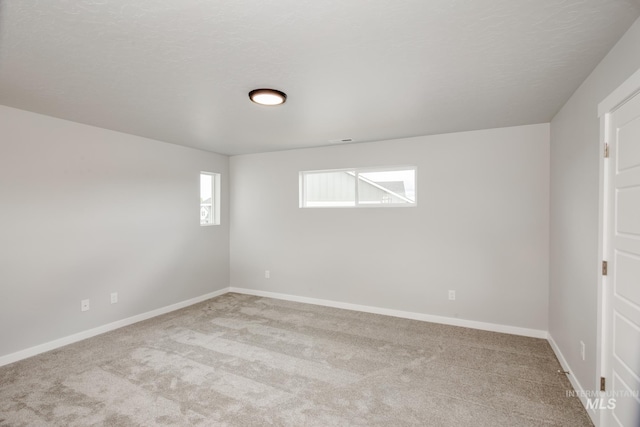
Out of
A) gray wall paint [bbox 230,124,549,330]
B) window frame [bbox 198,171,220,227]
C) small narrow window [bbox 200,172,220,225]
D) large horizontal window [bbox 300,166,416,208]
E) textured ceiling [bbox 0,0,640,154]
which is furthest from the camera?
window frame [bbox 198,171,220,227]

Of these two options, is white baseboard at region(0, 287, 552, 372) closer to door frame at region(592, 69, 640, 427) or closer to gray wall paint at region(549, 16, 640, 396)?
gray wall paint at region(549, 16, 640, 396)

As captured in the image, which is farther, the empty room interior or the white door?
the empty room interior

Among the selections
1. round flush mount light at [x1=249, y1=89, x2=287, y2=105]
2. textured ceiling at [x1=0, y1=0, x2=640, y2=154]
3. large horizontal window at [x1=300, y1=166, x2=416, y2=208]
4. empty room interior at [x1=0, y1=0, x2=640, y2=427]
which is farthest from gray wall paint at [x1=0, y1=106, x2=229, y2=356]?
round flush mount light at [x1=249, y1=89, x2=287, y2=105]

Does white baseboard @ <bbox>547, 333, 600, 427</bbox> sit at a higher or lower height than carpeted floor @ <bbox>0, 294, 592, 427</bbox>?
higher

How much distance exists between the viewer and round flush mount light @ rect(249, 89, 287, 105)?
8.11ft

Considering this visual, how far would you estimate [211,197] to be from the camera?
5.30 m

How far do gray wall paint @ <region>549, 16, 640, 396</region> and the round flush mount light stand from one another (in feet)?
7.23

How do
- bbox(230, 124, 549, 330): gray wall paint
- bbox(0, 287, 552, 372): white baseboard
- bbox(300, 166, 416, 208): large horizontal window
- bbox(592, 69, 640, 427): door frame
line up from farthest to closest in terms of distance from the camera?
bbox(300, 166, 416, 208): large horizontal window
bbox(230, 124, 549, 330): gray wall paint
bbox(0, 287, 552, 372): white baseboard
bbox(592, 69, 640, 427): door frame

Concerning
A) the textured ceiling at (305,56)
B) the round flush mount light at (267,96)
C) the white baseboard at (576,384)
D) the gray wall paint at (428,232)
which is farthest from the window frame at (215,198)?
the white baseboard at (576,384)

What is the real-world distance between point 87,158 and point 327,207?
3.09 m

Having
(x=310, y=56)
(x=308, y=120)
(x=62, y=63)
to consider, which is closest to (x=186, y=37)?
(x=310, y=56)

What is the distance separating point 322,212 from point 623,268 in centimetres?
345

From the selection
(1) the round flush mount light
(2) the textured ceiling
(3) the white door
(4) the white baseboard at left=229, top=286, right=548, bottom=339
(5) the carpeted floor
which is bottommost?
(5) the carpeted floor

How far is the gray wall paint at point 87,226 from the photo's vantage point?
294 centimetres
